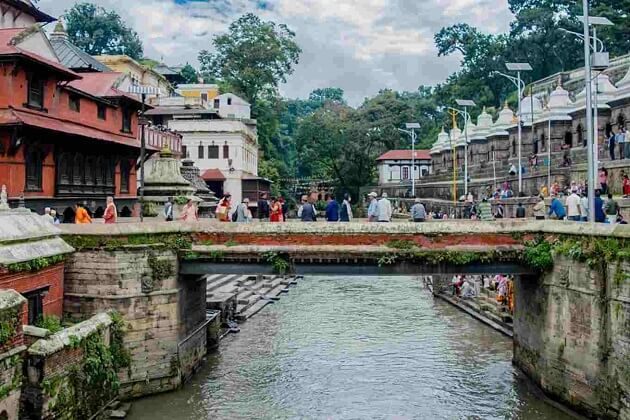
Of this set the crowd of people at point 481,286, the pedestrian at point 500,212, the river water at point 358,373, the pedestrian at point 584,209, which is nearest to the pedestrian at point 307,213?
the river water at point 358,373

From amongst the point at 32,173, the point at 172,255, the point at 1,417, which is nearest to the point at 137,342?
the point at 172,255

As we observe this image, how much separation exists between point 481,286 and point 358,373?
42.5 feet

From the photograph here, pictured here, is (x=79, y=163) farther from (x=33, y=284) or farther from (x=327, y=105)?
(x=327, y=105)

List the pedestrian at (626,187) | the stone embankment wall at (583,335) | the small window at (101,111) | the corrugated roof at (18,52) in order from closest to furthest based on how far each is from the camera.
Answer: the stone embankment wall at (583,335), the corrugated roof at (18,52), the pedestrian at (626,187), the small window at (101,111)

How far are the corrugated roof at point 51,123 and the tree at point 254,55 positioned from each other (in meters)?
41.5

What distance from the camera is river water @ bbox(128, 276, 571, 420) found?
16.6m

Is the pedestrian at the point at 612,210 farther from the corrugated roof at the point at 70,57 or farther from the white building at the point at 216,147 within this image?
the white building at the point at 216,147

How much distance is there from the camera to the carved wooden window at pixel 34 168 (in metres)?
22.0

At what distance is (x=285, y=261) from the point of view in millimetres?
17453

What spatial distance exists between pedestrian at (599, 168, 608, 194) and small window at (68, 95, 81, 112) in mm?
18624

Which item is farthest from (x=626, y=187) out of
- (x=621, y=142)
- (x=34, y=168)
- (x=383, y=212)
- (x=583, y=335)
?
(x=34, y=168)

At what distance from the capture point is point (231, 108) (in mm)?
63500

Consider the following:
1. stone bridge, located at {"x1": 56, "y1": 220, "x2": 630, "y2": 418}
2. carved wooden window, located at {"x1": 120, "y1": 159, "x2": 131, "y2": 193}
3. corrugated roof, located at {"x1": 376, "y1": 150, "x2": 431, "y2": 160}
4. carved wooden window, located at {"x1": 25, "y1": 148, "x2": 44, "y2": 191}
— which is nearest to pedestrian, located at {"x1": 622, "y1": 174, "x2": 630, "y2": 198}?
stone bridge, located at {"x1": 56, "y1": 220, "x2": 630, "y2": 418}

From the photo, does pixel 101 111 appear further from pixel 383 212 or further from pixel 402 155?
pixel 402 155
